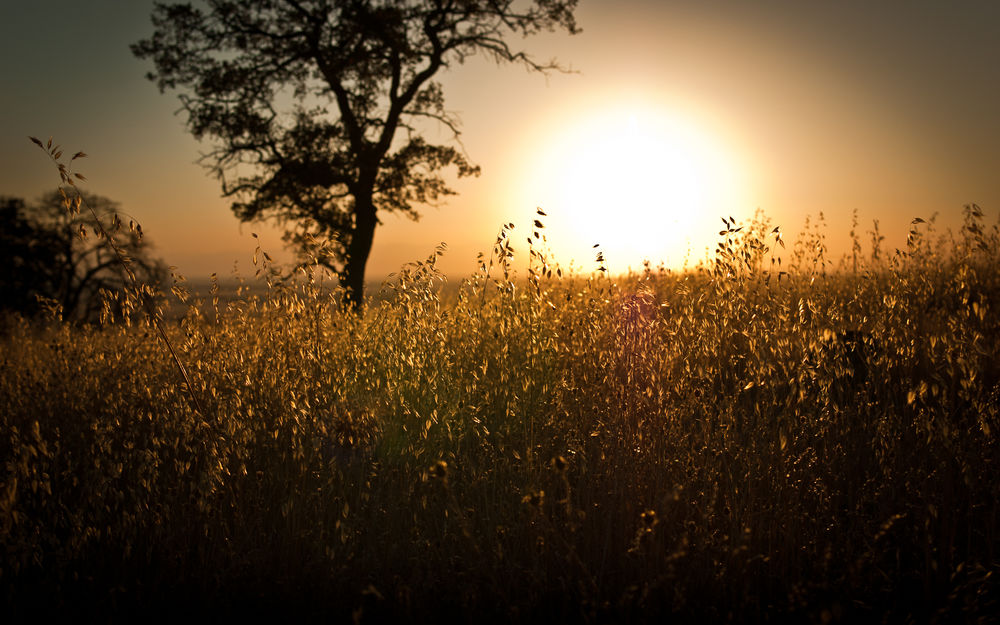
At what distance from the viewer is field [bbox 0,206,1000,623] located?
2547mm

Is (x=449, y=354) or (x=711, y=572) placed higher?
(x=449, y=354)

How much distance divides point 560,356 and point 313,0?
11325mm

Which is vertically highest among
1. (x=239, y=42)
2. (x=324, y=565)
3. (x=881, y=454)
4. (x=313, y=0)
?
(x=313, y=0)

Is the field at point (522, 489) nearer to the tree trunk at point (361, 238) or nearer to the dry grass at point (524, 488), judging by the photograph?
the dry grass at point (524, 488)

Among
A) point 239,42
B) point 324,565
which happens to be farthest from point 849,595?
point 239,42

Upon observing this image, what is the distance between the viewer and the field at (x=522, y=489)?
8.36 feet

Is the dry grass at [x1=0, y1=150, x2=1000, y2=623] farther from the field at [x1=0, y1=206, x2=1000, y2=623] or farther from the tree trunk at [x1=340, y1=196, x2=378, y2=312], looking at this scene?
the tree trunk at [x1=340, y1=196, x2=378, y2=312]

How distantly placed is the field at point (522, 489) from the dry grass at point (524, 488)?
0.02 m

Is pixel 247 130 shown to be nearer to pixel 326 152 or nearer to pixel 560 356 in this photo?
pixel 326 152

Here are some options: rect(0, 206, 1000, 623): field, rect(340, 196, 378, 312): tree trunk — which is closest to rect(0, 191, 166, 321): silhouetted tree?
rect(340, 196, 378, 312): tree trunk

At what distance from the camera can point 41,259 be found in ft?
48.6

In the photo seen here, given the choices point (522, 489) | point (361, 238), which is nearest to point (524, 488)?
point (522, 489)

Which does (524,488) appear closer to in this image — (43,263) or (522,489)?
(522,489)

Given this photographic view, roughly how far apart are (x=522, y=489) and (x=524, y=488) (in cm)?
1
